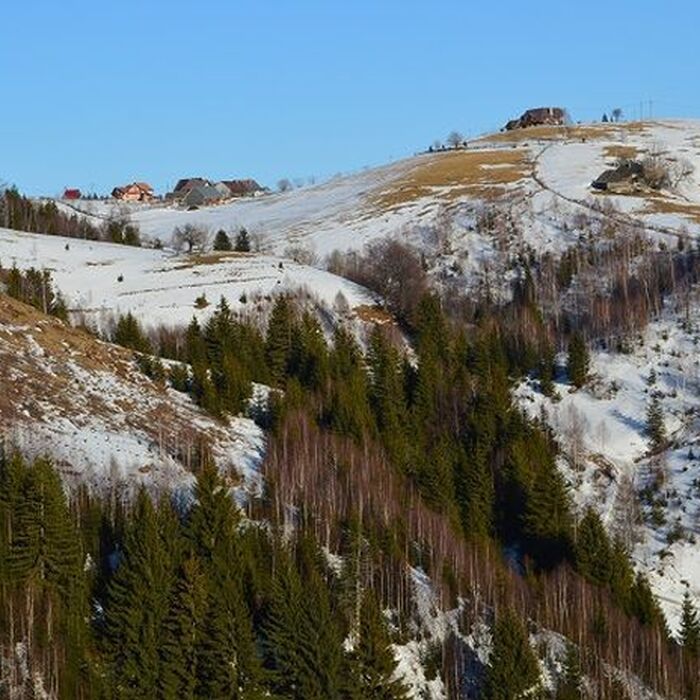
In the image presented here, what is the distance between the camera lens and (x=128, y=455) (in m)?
64.6

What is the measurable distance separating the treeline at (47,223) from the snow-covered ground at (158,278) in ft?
41.7

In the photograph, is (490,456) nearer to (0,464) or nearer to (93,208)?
(0,464)

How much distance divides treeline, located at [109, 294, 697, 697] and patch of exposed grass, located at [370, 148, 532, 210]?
5779 centimetres

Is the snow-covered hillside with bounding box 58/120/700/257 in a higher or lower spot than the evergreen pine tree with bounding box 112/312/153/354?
higher

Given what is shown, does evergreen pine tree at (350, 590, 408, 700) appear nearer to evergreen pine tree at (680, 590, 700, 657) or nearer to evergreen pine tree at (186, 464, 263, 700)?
evergreen pine tree at (186, 464, 263, 700)

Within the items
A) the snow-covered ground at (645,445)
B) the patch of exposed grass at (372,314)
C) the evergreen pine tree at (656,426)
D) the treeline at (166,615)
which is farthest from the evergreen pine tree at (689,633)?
the patch of exposed grass at (372,314)

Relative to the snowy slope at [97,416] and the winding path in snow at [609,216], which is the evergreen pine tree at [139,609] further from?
the winding path in snow at [609,216]

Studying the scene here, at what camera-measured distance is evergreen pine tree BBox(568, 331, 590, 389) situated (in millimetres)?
87500

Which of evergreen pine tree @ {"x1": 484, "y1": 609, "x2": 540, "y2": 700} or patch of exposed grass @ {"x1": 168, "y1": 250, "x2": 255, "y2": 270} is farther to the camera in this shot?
patch of exposed grass @ {"x1": 168, "y1": 250, "x2": 255, "y2": 270}

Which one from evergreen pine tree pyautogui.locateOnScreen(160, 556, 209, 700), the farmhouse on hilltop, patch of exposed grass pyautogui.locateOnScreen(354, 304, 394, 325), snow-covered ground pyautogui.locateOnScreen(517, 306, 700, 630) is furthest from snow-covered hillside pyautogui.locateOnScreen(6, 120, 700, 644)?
evergreen pine tree pyautogui.locateOnScreen(160, 556, 209, 700)

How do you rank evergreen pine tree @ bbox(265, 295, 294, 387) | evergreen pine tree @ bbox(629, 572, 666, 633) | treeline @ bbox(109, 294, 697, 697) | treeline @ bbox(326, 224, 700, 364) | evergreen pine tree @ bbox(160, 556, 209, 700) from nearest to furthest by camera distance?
evergreen pine tree @ bbox(160, 556, 209, 700) → treeline @ bbox(109, 294, 697, 697) → evergreen pine tree @ bbox(629, 572, 666, 633) → evergreen pine tree @ bbox(265, 295, 294, 387) → treeline @ bbox(326, 224, 700, 364)

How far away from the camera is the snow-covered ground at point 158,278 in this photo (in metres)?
99.6

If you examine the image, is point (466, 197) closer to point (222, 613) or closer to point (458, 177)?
point (458, 177)

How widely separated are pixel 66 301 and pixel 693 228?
2535 inches
